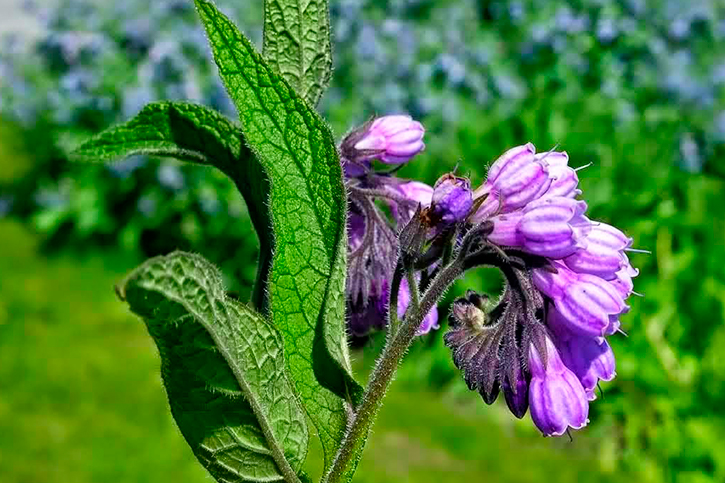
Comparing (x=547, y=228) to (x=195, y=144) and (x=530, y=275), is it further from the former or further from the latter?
(x=195, y=144)

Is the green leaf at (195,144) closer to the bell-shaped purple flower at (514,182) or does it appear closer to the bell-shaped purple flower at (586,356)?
the bell-shaped purple flower at (514,182)

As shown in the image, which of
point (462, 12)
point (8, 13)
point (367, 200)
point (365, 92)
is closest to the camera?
point (367, 200)

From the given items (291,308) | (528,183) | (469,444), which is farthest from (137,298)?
(469,444)

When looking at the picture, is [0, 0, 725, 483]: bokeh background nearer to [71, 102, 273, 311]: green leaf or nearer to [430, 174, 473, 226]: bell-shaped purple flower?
[71, 102, 273, 311]: green leaf

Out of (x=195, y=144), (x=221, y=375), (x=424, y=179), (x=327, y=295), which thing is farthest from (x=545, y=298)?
(x=424, y=179)

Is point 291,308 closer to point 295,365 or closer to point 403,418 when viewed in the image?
point 295,365

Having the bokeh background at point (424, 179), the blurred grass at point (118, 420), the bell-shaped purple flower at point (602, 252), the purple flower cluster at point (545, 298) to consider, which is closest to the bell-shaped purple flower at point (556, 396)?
the purple flower cluster at point (545, 298)
